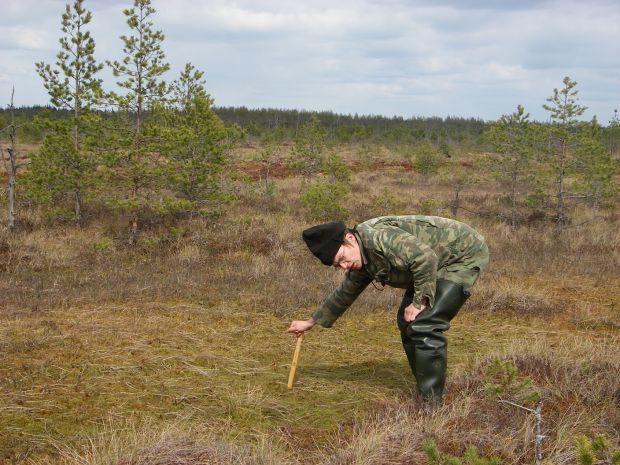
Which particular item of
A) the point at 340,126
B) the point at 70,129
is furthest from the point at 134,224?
the point at 340,126

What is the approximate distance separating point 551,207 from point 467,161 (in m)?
25.9

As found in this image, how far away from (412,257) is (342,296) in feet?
2.81

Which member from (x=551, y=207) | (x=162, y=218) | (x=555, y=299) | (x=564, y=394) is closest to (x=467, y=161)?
(x=551, y=207)

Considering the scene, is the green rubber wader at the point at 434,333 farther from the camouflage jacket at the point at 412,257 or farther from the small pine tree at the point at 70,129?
the small pine tree at the point at 70,129

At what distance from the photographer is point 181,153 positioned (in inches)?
518

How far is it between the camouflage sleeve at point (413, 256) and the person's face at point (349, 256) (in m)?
0.17

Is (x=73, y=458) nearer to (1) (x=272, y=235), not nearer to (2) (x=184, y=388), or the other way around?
(2) (x=184, y=388)

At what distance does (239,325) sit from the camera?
21.7 ft

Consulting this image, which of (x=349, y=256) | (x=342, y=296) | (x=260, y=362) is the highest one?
(x=349, y=256)

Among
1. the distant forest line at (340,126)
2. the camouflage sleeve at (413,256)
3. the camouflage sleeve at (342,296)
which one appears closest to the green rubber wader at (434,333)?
the camouflage sleeve at (413,256)

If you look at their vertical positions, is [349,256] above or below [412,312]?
above

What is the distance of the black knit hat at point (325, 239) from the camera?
367 centimetres

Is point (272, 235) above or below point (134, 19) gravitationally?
below

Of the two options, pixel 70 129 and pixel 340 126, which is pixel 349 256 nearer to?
pixel 70 129
